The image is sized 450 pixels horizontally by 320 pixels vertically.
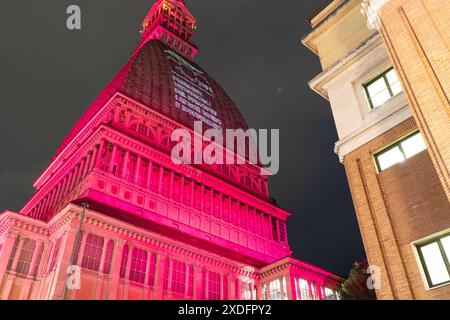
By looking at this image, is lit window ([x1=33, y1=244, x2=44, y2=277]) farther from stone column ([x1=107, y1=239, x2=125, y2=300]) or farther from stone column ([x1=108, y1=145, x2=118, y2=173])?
stone column ([x1=108, y1=145, x2=118, y2=173])

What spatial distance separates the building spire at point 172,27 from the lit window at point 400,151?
85589 mm

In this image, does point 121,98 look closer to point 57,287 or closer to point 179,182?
point 179,182

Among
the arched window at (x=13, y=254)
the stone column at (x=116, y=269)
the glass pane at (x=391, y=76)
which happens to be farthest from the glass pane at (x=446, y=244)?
the arched window at (x=13, y=254)

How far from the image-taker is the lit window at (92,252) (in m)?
36.4

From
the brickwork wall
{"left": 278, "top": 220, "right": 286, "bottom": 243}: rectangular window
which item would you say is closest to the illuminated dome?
{"left": 278, "top": 220, "right": 286, "bottom": 243}: rectangular window

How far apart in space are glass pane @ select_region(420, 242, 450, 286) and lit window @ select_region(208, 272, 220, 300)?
108 feet

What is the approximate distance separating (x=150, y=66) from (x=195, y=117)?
1383cm

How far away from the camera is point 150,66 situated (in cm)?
7262

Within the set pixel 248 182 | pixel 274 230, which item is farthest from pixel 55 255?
pixel 248 182

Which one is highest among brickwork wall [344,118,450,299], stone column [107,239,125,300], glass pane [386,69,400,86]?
glass pane [386,69,400,86]

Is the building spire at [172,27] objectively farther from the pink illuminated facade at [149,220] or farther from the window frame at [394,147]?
the window frame at [394,147]

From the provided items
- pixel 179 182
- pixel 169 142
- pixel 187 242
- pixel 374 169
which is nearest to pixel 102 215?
pixel 187 242

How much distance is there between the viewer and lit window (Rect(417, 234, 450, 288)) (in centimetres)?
1377

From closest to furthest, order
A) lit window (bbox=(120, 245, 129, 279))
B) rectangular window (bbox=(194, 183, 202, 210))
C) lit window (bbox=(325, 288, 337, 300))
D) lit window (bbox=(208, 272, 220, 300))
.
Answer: lit window (bbox=(120, 245, 129, 279))
lit window (bbox=(208, 272, 220, 300))
lit window (bbox=(325, 288, 337, 300))
rectangular window (bbox=(194, 183, 202, 210))
